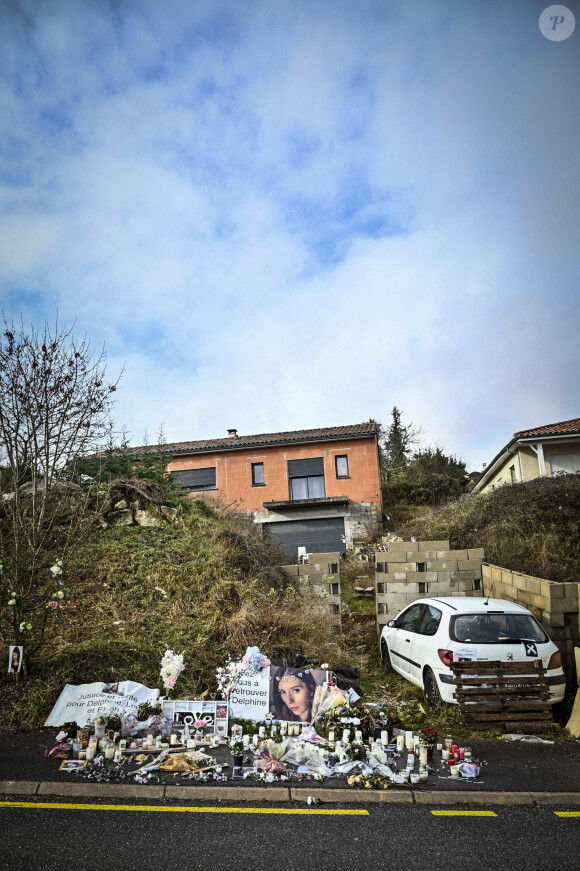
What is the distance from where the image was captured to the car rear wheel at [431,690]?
7.25m

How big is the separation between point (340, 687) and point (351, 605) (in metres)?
6.82

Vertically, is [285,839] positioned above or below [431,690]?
below

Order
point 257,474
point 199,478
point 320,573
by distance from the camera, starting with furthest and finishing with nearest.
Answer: point 199,478 < point 257,474 < point 320,573

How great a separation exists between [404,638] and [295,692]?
2341 mm

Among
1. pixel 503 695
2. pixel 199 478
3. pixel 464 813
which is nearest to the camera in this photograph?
pixel 464 813

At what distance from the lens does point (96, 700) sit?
695 cm

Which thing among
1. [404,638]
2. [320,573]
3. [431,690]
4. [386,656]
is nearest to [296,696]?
[431,690]

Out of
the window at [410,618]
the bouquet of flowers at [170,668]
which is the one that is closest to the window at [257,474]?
the window at [410,618]

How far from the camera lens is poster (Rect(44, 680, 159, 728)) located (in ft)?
22.3

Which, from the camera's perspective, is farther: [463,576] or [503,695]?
[463,576]

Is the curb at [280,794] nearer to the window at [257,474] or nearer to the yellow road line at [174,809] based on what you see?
the yellow road line at [174,809]

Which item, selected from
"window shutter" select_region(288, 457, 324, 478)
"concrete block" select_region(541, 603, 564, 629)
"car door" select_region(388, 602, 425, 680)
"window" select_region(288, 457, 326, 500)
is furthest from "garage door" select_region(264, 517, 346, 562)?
"concrete block" select_region(541, 603, 564, 629)

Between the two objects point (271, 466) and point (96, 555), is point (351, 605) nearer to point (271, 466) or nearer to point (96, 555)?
point (96, 555)

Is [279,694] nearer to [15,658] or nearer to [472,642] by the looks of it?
[472,642]
